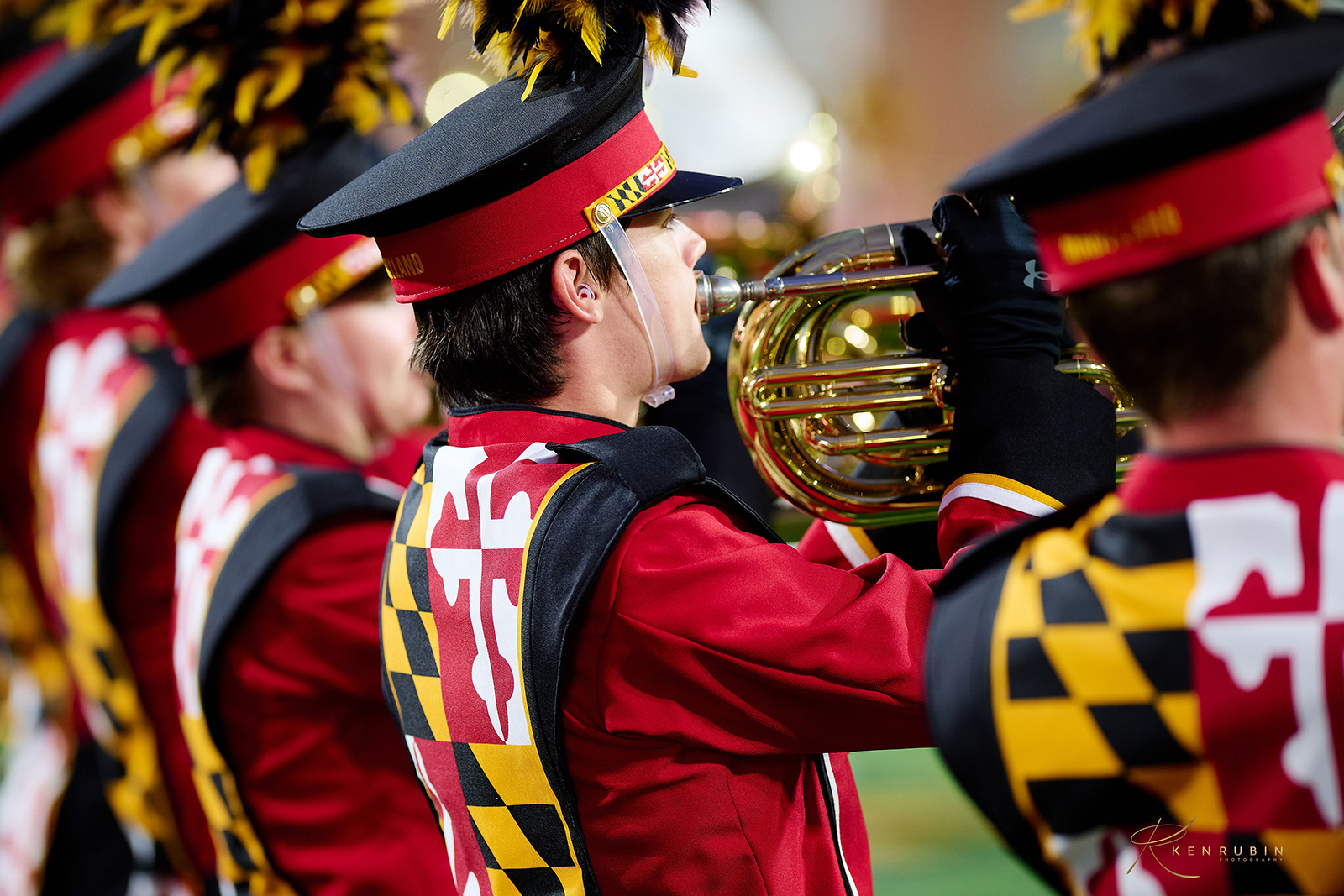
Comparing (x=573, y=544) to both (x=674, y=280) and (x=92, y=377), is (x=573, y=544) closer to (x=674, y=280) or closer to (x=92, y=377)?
(x=674, y=280)

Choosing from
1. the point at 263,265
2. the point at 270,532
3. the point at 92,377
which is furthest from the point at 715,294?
the point at 92,377

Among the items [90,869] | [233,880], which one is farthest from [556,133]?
[90,869]

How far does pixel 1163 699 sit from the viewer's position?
35.0 inches

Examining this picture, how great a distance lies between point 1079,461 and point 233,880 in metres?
1.64

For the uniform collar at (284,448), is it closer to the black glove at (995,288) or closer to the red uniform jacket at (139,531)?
the red uniform jacket at (139,531)

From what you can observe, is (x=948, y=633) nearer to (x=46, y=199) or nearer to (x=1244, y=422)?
(x=1244, y=422)

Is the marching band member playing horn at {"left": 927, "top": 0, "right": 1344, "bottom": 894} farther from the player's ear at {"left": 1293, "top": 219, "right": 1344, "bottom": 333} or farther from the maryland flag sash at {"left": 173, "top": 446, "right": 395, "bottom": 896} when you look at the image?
the maryland flag sash at {"left": 173, "top": 446, "right": 395, "bottom": 896}

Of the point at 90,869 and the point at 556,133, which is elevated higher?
the point at 556,133

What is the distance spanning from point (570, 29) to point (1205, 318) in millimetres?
785

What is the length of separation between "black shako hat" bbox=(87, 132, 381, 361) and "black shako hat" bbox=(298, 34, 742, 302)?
0.76 metres

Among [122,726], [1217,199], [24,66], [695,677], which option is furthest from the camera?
[24,66]

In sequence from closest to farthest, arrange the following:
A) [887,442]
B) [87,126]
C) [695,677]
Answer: [695,677]
[887,442]
[87,126]

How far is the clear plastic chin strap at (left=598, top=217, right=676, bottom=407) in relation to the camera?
4.69ft

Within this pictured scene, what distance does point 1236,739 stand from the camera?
87 cm
